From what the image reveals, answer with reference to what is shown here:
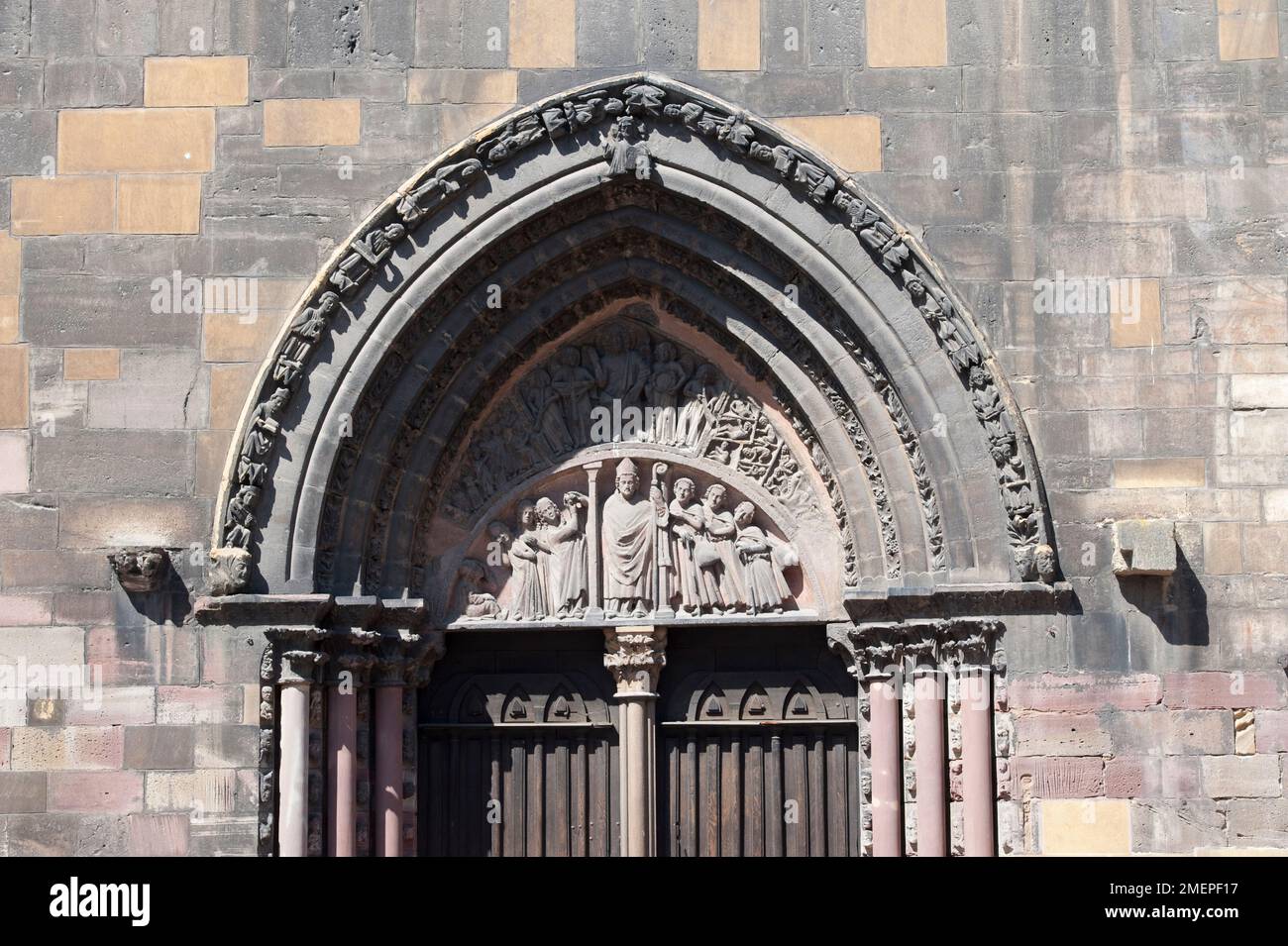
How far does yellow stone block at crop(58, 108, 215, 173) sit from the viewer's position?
12.8 meters

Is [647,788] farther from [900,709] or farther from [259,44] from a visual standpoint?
[259,44]

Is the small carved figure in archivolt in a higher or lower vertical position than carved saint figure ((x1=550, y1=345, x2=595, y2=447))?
lower

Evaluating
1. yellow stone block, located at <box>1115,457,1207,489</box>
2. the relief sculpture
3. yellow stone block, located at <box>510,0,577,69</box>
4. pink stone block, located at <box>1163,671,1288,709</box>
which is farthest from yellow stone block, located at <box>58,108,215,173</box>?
pink stone block, located at <box>1163,671,1288,709</box>

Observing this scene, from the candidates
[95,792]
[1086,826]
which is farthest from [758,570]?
[95,792]

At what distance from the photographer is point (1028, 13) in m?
12.8

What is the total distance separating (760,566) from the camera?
13.3m

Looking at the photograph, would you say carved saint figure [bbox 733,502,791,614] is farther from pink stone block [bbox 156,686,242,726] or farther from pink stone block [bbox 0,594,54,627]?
pink stone block [bbox 0,594,54,627]

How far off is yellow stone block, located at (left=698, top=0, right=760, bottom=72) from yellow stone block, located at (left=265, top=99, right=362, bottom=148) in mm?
2187

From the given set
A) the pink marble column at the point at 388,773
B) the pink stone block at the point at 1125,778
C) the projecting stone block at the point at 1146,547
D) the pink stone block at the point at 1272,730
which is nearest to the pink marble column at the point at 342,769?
the pink marble column at the point at 388,773

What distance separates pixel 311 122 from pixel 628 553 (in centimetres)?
334

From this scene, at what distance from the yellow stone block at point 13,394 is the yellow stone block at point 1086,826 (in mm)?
6594

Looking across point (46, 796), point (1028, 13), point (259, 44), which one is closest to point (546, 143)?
point (259, 44)

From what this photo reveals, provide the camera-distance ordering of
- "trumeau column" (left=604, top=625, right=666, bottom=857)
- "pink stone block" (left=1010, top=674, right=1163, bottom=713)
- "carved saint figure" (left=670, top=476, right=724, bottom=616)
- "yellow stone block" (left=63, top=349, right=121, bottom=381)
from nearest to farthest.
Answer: "pink stone block" (left=1010, top=674, right=1163, bottom=713) → "yellow stone block" (left=63, top=349, right=121, bottom=381) → "trumeau column" (left=604, top=625, right=666, bottom=857) → "carved saint figure" (left=670, top=476, right=724, bottom=616)

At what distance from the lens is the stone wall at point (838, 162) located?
12297 millimetres
